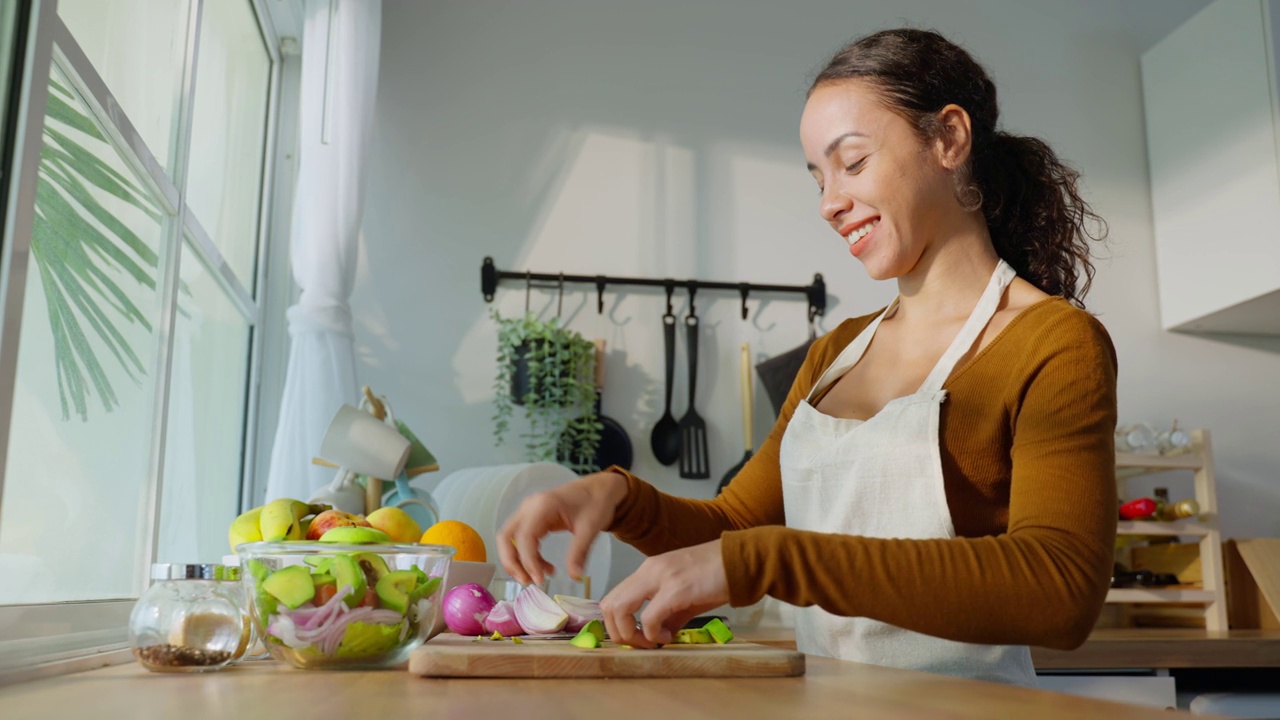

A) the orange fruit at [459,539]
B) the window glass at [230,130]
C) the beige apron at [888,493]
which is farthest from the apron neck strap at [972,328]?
the window glass at [230,130]

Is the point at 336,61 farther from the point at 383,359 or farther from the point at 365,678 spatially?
the point at 365,678

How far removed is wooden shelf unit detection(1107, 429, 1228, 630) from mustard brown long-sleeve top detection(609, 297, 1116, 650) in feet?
4.51

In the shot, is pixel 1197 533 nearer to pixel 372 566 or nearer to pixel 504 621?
pixel 504 621

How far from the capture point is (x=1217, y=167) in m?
2.43

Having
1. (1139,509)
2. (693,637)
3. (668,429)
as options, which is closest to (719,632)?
(693,637)

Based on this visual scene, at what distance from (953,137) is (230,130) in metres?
1.32

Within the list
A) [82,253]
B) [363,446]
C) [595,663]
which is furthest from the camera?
[363,446]

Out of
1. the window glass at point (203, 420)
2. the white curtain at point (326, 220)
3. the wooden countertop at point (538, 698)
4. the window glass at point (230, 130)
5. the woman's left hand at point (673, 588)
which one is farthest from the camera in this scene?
the white curtain at point (326, 220)

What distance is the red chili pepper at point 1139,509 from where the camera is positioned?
218 centimetres

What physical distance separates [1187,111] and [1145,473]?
2.86ft

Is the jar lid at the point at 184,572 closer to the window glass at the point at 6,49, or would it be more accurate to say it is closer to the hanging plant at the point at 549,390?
the window glass at the point at 6,49

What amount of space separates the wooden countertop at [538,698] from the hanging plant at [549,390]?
1.42 m

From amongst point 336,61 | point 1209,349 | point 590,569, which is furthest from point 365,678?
point 1209,349

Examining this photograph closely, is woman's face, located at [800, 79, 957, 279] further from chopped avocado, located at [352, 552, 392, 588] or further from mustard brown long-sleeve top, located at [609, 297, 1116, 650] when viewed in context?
chopped avocado, located at [352, 552, 392, 588]
